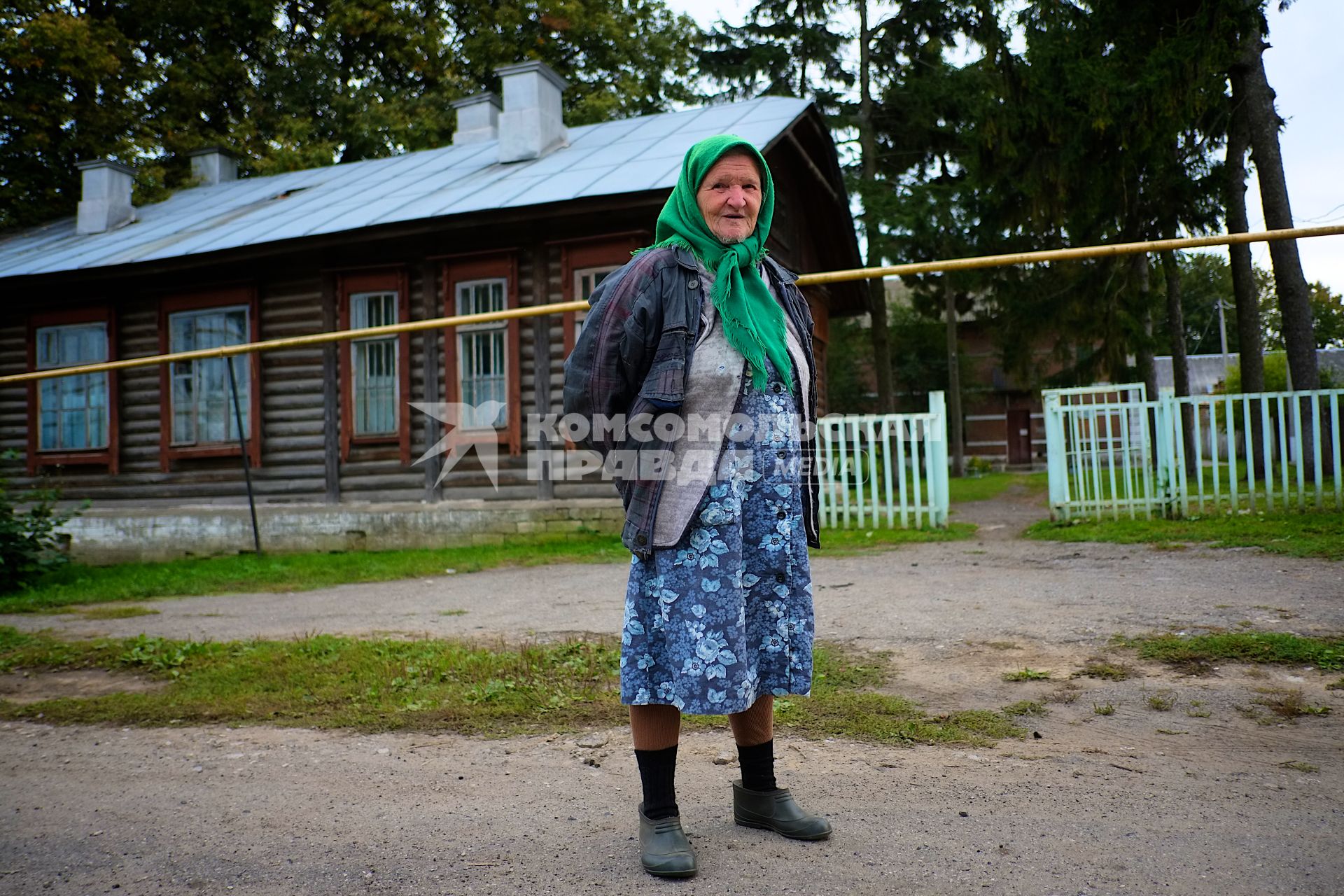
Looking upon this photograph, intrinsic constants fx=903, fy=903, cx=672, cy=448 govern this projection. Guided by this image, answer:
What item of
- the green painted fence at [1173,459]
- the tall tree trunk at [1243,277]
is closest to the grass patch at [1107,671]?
the green painted fence at [1173,459]

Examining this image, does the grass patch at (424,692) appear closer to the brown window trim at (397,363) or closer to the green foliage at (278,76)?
the brown window trim at (397,363)

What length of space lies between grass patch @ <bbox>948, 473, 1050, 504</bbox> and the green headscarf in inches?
457

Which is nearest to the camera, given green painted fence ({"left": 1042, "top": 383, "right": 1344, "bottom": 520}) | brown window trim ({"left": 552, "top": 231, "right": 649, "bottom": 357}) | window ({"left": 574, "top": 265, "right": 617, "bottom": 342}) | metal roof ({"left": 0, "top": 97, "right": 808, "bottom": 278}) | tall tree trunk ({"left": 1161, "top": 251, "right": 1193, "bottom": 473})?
green painted fence ({"left": 1042, "top": 383, "right": 1344, "bottom": 520})

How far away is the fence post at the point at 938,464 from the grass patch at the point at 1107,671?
541 centimetres

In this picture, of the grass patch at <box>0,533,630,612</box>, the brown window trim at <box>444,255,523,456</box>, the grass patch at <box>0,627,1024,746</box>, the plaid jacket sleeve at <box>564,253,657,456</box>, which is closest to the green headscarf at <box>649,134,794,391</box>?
the plaid jacket sleeve at <box>564,253,657,456</box>

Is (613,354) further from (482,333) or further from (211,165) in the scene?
(211,165)

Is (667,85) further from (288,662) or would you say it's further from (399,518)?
(288,662)

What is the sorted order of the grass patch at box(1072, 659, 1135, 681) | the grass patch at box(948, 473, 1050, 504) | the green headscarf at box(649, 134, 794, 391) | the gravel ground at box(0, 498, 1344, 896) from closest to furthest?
the gravel ground at box(0, 498, 1344, 896) < the green headscarf at box(649, 134, 794, 391) < the grass patch at box(1072, 659, 1135, 681) < the grass patch at box(948, 473, 1050, 504)

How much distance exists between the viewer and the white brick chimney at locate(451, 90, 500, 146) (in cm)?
1584

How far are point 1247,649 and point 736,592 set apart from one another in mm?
2868

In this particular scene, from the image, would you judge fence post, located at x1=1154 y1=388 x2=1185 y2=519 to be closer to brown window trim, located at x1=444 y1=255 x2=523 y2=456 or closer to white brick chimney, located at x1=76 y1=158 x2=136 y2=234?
brown window trim, located at x1=444 y1=255 x2=523 y2=456

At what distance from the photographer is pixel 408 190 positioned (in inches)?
518

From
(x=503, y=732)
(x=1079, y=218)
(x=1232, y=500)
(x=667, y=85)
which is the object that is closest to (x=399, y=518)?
(x=503, y=732)

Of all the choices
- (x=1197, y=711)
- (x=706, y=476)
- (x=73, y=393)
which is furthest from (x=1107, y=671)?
(x=73, y=393)
